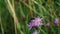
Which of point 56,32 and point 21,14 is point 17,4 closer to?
point 21,14

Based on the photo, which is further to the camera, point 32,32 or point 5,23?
point 5,23

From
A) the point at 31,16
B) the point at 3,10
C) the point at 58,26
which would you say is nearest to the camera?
the point at 58,26

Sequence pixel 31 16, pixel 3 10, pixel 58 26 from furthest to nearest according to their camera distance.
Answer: pixel 3 10
pixel 31 16
pixel 58 26

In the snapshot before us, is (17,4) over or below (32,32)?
over

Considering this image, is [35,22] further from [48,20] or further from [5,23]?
[5,23]

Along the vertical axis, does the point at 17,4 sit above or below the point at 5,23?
above

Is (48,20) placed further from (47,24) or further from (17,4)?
(17,4)

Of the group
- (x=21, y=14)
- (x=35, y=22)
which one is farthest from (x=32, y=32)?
(x=21, y=14)

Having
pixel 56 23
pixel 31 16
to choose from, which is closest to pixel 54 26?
pixel 56 23

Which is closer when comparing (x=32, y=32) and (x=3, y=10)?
(x=32, y=32)
